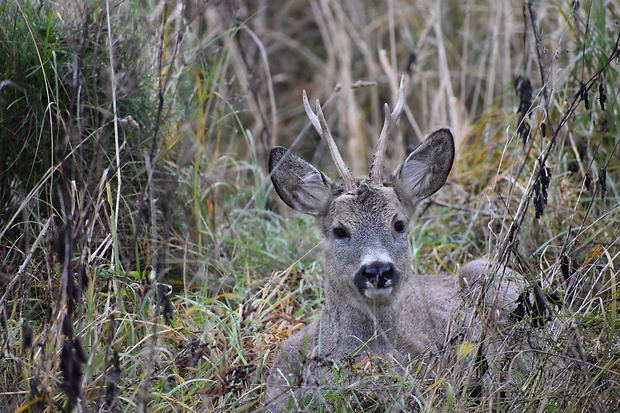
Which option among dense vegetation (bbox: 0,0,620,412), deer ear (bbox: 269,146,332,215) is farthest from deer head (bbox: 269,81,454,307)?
dense vegetation (bbox: 0,0,620,412)

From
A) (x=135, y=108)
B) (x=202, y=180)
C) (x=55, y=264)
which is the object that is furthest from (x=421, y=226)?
(x=55, y=264)

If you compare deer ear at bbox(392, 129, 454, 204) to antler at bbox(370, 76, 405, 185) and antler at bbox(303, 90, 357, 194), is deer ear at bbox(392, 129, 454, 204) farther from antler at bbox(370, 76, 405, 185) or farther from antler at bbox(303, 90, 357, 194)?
antler at bbox(303, 90, 357, 194)

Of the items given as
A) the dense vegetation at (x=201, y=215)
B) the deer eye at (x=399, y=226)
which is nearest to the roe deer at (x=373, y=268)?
the deer eye at (x=399, y=226)

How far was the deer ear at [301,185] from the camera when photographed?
16.2ft

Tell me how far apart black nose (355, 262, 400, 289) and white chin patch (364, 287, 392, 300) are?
18 mm

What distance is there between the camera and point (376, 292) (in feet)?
14.5

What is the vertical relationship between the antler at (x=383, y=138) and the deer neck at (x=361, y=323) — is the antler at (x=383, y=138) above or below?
above

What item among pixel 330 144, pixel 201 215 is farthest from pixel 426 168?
pixel 201 215

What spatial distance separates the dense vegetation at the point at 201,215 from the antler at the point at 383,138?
0.65 meters

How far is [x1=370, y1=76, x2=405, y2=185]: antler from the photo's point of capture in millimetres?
4654

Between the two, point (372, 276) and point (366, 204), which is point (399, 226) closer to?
point (366, 204)

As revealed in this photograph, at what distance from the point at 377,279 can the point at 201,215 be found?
6.27 feet

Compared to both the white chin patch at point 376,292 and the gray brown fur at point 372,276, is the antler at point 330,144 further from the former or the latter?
the white chin patch at point 376,292

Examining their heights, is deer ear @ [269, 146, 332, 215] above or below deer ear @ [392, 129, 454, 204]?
below
